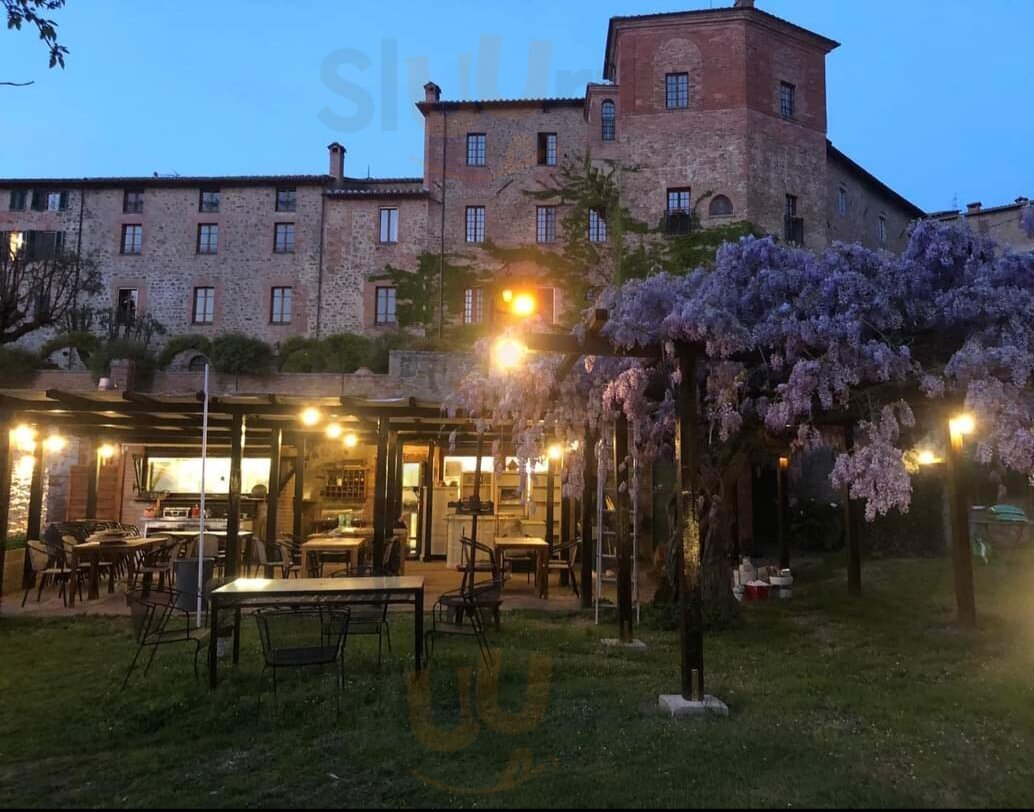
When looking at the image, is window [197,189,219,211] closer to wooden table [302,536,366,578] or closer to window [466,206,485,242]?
window [466,206,485,242]

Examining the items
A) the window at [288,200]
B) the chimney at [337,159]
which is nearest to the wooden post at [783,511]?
the window at [288,200]

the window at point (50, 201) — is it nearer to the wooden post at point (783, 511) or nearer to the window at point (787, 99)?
the window at point (787, 99)

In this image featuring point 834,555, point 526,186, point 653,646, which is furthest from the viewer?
point 526,186

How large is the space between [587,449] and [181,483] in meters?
9.96

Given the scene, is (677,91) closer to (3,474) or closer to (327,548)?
(327,548)

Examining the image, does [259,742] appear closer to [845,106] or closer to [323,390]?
[323,390]

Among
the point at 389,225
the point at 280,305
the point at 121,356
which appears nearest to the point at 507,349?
Result: the point at 121,356

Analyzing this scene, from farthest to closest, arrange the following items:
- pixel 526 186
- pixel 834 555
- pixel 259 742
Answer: pixel 526 186 → pixel 834 555 → pixel 259 742

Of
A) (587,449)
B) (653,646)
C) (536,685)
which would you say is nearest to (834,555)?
(587,449)

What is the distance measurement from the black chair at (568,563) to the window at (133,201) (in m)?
24.2

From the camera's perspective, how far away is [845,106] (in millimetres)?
133750

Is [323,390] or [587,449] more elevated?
[323,390]

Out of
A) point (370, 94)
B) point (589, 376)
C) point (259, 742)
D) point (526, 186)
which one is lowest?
point (259, 742)

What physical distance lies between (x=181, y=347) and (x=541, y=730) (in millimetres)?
24428
